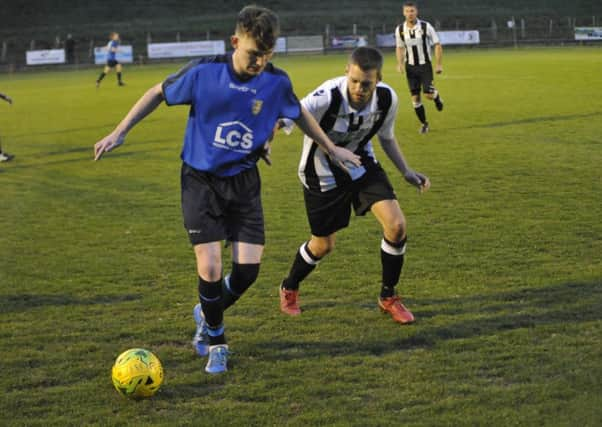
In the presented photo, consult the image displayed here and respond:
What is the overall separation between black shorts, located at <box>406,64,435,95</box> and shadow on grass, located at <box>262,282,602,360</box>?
9.91 meters

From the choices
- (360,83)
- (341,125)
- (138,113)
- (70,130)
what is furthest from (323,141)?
(70,130)

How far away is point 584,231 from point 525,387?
385 centimetres

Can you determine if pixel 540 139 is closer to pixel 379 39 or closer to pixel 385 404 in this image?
pixel 385 404

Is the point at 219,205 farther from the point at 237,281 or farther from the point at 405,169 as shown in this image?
the point at 405,169

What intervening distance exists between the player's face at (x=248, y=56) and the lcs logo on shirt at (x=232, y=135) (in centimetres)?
30

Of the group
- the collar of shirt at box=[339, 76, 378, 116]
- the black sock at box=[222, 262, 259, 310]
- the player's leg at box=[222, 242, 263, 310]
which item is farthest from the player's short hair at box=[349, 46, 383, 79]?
the black sock at box=[222, 262, 259, 310]

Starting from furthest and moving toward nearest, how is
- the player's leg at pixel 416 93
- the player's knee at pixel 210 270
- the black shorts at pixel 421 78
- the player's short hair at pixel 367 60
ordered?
the black shorts at pixel 421 78 < the player's leg at pixel 416 93 < the player's short hair at pixel 367 60 < the player's knee at pixel 210 270

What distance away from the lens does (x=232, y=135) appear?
4.81m

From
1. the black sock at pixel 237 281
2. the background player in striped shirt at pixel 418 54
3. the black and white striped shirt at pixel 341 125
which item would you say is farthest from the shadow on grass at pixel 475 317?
the background player in striped shirt at pixel 418 54

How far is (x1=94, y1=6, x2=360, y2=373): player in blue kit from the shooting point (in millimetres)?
4672

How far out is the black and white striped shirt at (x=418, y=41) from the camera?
15.7 meters

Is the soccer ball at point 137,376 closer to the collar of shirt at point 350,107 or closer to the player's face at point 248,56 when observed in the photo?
the player's face at point 248,56

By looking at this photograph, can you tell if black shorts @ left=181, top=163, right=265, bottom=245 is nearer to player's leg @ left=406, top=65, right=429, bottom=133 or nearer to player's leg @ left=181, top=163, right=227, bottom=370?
player's leg @ left=181, top=163, right=227, bottom=370

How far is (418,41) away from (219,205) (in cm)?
1153
